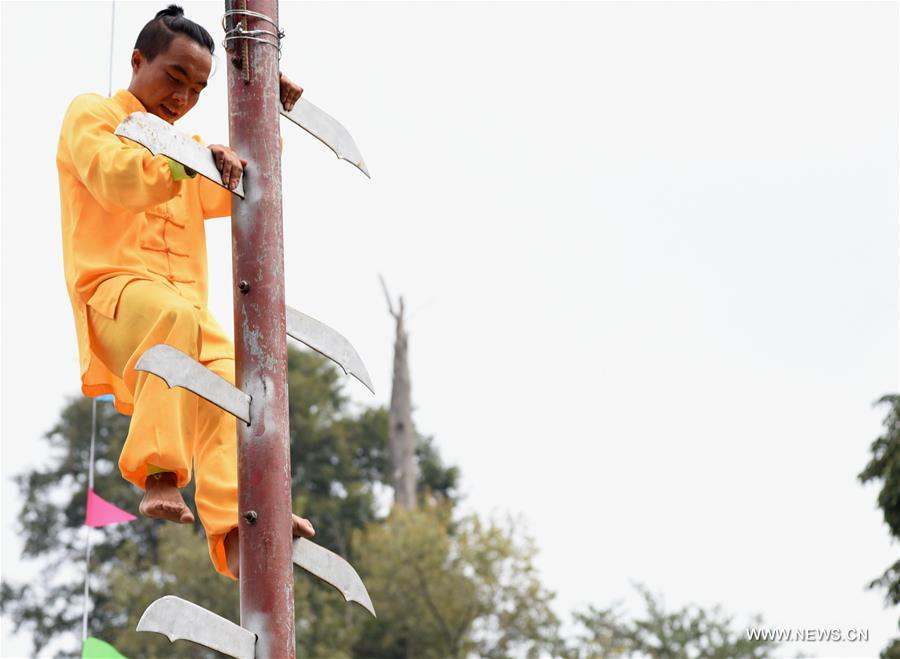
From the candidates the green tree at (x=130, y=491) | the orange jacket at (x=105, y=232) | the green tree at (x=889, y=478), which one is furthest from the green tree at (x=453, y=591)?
the orange jacket at (x=105, y=232)

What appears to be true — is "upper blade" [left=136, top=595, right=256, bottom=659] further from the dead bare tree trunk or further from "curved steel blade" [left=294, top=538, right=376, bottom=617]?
the dead bare tree trunk

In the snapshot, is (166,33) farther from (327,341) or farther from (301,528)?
(301,528)

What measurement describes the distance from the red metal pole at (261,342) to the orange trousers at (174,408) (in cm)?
29

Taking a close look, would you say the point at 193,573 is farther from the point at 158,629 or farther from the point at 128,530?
the point at 158,629

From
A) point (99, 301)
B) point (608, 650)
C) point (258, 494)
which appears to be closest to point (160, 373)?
point (258, 494)

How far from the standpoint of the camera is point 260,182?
10.7ft

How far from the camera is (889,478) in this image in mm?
13320

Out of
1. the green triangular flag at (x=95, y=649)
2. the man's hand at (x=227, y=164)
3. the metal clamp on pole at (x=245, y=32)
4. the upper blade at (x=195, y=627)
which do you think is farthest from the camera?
the green triangular flag at (x=95, y=649)

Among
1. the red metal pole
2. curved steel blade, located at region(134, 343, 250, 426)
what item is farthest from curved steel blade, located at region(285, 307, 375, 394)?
curved steel blade, located at region(134, 343, 250, 426)

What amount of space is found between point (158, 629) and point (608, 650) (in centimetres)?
→ 2317

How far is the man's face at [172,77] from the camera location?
12.1 ft

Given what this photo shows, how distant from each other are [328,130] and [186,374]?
0.75m

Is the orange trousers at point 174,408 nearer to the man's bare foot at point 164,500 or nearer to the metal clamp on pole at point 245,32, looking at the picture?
the man's bare foot at point 164,500

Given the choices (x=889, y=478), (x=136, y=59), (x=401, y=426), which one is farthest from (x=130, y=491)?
(x=136, y=59)
